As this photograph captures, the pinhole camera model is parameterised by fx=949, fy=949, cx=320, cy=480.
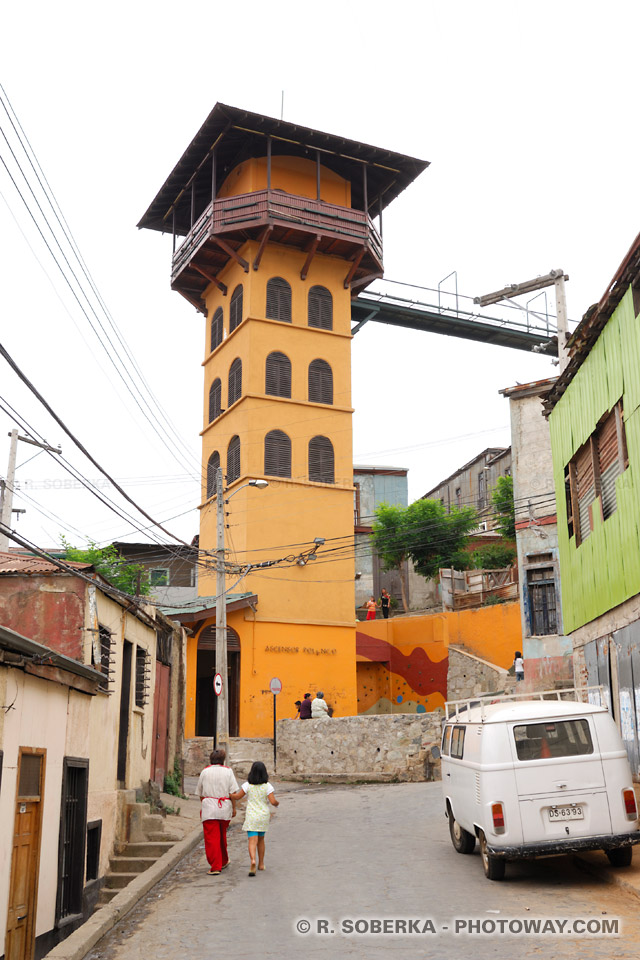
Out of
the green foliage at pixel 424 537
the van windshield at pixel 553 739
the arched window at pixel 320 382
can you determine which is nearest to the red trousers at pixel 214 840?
the van windshield at pixel 553 739

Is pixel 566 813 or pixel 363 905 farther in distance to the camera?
pixel 566 813

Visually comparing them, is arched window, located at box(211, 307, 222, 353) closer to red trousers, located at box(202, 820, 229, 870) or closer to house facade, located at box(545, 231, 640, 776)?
house facade, located at box(545, 231, 640, 776)

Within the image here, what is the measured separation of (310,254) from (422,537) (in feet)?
58.4

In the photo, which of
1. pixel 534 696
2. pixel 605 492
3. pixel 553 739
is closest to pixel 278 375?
pixel 605 492

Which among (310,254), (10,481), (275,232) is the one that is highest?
(275,232)

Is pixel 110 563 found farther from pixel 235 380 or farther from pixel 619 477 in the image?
pixel 619 477

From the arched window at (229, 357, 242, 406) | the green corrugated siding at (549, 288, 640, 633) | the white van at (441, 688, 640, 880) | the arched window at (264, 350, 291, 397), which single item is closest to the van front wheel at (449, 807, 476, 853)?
the white van at (441, 688, 640, 880)

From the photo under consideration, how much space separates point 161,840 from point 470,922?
8935 millimetres

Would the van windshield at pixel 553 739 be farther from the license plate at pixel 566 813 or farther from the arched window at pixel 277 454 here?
the arched window at pixel 277 454

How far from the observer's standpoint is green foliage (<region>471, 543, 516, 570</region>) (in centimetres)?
4822

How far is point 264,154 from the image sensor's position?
38156mm

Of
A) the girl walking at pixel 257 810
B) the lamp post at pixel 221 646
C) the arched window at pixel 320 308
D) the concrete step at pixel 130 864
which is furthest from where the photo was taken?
the arched window at pixel 320 308

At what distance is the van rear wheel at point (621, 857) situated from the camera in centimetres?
1008

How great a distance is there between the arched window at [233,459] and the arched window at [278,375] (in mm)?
2344
